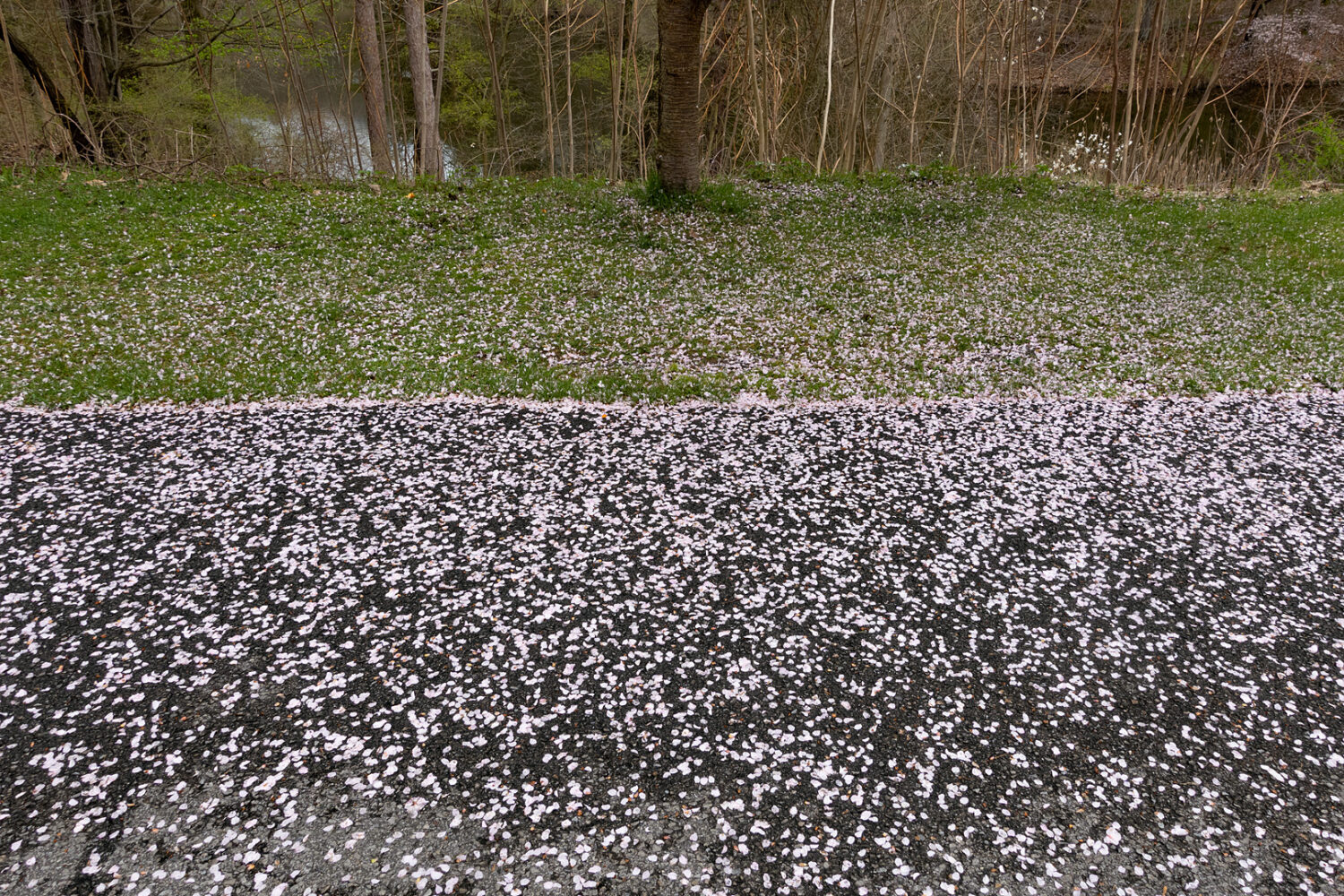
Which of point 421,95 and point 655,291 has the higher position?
point 421,95

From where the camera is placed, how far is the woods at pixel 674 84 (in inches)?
517

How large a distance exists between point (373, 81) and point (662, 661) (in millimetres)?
14381

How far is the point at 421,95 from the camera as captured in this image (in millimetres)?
14211

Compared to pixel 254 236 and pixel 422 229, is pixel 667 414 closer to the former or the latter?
pixel 422 229

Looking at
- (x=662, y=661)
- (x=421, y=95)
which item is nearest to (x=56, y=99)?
(x=421, y=95)

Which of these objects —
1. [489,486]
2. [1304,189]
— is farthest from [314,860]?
[1304,189]

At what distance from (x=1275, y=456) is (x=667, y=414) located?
5155 millimetres

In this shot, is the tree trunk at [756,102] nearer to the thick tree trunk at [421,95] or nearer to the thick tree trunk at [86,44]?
the thick tree trunk at [421,95]

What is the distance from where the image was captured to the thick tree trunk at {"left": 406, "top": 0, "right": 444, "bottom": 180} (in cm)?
1384

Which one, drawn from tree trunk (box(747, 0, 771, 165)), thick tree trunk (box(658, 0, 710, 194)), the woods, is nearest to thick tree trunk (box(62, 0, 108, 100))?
the woods

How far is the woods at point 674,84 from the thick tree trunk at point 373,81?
5cm

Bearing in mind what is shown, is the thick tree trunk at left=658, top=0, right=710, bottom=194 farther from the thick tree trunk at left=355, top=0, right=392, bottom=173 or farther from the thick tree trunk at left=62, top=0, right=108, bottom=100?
the thick tree trunk at left=62, top=0, right=108, bottom=100

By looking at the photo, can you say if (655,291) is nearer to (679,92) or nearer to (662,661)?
(679,92)

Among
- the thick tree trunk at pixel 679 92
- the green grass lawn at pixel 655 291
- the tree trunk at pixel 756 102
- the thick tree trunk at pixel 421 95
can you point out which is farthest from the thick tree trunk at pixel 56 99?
the tree trunk at pixel 756 102
